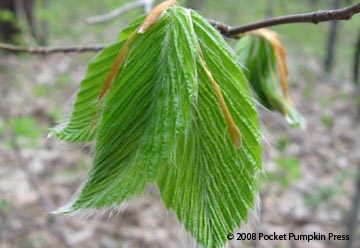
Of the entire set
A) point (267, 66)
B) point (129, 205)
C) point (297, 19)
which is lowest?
point (129, 205)

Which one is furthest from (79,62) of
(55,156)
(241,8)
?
(241,8)

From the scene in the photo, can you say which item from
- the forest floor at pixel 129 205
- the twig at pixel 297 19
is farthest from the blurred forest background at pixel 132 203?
the twig at pixel 297 19

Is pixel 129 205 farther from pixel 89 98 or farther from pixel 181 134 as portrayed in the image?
pixel 181 134

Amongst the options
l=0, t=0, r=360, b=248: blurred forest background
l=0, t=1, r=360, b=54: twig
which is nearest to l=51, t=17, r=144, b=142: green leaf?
l=0, t=1, r=360, b=54: twig

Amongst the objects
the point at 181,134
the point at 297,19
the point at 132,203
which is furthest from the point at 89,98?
the point at 132,203

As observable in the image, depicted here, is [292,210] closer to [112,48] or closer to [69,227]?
[69,227]

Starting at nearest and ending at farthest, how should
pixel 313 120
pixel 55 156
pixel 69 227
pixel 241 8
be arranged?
pixel 69 227 < pixel 55 156 < pixel 313 120 < pixel 241 8

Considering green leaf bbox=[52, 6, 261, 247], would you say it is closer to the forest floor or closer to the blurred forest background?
the blurred forest background
